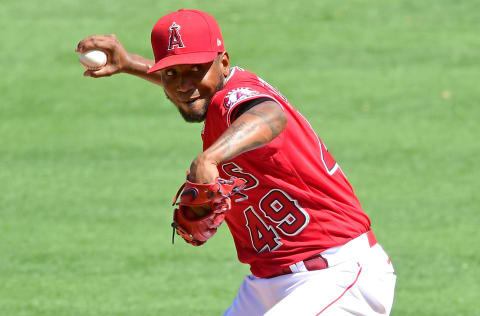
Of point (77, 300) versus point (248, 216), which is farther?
point (77, 300)

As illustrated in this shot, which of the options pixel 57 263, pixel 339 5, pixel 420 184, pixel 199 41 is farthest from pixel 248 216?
pixel 339 5

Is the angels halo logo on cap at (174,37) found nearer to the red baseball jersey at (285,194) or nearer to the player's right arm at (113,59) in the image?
the red baseball jersey at (285,194)

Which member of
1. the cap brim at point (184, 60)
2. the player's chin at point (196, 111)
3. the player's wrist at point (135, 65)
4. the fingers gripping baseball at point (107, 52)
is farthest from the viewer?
the player's wrist at point (135, 65)

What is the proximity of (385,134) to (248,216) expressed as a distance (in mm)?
6486

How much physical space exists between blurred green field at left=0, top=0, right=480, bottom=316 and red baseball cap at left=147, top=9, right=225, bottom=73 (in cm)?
339

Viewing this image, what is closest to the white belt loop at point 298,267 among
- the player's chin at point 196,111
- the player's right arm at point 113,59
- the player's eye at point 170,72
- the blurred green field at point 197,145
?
the player's chin at point 196,111

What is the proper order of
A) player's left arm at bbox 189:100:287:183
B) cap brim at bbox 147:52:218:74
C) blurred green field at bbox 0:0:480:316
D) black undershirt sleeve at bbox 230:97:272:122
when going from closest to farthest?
player's left arm at bbox 189:100:287:183 < black undershirt sleeve at bbox 230:97:272:122 < cap brim at bbox 147:52:218:74 < blurred green field at bbox 0:0:480:316

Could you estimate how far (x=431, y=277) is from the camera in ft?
25.2

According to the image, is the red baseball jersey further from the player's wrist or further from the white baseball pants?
the player's wrist

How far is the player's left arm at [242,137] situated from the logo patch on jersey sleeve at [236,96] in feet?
0.27

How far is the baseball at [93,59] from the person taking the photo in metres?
4.97

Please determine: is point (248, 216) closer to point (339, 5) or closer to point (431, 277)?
point (431, 277)

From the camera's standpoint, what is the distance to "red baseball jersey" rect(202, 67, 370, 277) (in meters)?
4.06

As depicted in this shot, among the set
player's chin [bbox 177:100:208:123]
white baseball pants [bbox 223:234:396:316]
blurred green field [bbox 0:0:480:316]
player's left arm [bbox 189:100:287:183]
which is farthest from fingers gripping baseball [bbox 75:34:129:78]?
blurred green field [bbox 0:0:480:316]
